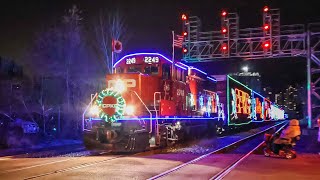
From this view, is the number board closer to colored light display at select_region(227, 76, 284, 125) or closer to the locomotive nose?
the locomotive nose

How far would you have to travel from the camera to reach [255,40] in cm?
3052

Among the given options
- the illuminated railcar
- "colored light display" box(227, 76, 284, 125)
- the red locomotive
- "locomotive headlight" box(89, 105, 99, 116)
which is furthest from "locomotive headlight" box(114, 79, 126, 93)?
"colored light display" box(227, 76, 284, 125)

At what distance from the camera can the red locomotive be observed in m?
16.5

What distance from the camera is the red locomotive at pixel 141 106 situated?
1645cm

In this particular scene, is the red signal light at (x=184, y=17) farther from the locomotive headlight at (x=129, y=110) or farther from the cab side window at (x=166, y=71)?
the locomotive headlight at (x=129, y=110)

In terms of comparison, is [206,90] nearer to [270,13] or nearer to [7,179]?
[270,13]

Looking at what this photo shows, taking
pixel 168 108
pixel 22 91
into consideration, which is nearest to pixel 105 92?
pixel 168 108

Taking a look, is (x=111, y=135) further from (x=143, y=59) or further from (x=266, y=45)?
(x=266, y=45)

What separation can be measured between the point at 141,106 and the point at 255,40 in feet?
52.2

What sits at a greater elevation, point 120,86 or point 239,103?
point 120,86

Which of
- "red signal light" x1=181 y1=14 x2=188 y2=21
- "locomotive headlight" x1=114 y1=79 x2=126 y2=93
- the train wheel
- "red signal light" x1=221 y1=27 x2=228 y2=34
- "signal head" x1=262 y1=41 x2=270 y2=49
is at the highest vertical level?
"red signal light" x1=181 y1=14 x2=188 y2=21

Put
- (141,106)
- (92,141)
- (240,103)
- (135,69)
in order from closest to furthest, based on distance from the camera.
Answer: (92,141) → (141,106) → (135,69) → (240,103)

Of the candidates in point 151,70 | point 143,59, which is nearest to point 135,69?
point 143,59

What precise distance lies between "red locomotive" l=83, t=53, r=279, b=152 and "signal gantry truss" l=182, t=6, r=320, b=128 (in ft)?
32.9
